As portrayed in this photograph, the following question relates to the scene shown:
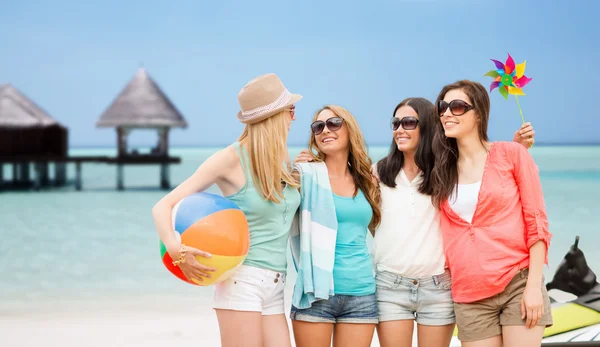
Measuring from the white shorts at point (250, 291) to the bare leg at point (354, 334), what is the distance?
1.11 feet

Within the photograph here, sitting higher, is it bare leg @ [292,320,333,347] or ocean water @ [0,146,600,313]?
bare leg @ [292,320,333,347]

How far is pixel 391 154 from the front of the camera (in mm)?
3326

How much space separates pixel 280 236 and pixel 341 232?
0.31m

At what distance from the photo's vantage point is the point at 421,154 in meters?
3.21

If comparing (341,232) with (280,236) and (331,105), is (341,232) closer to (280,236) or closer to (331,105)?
(280,236)

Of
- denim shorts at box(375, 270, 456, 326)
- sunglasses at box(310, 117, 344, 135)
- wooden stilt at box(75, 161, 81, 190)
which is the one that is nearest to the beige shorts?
denim shorts at box(375, 270, 456, 326)

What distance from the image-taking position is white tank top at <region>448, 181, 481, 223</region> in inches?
114

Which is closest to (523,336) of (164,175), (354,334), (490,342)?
(490,342)

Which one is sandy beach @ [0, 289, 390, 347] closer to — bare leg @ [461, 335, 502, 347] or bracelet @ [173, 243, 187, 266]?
bare leg @ [461, 335, 502, 347]

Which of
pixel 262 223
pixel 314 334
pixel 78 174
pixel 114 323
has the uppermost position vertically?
pixel 262 223

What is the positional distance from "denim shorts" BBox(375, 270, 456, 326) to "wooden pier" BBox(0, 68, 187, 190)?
28.5 meters

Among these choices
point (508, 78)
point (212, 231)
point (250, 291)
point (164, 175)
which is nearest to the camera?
point (212, 231)

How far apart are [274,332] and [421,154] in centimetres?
103

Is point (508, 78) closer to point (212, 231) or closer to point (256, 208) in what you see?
point (256, 208)
